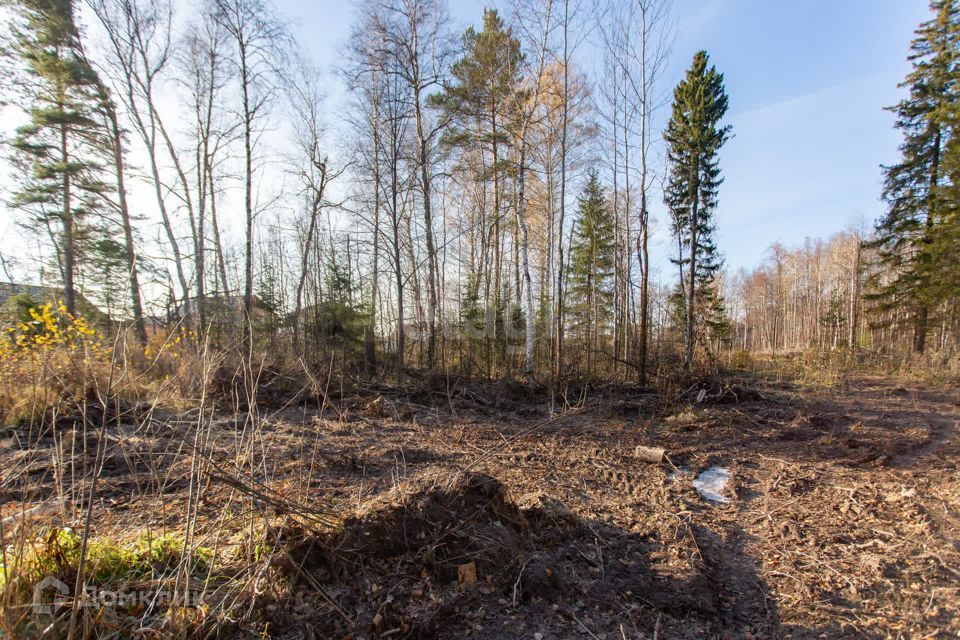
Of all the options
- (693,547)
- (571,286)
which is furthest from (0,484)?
(571,286)

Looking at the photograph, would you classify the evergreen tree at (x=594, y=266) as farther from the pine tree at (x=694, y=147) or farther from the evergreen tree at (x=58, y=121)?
the evergreen tree at (x=58, y=121)

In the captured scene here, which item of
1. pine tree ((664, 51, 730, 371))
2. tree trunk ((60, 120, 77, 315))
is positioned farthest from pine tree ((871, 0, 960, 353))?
tree trunk ((60, 120, 77, 315))

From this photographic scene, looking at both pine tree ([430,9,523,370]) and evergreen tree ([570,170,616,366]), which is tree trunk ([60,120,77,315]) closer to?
pine tree ([430,9,523,370])

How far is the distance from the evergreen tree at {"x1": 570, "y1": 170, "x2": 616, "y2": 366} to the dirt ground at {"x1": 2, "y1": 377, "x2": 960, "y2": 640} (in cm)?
1295

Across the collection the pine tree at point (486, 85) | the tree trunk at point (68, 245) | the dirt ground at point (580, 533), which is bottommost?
the dirt ground at point (580, 533)

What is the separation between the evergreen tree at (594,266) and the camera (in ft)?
59.1

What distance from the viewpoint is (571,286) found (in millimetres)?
19359

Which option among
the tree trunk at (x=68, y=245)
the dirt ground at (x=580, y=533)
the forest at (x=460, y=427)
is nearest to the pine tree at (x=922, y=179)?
the forest at (x=460, y=427)

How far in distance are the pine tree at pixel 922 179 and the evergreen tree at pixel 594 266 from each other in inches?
453

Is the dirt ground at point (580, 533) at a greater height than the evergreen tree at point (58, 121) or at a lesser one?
lesser

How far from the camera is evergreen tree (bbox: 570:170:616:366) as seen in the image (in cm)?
1802

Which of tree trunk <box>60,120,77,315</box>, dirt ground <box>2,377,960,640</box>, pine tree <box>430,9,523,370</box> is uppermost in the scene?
pine tree <box>430,9,523,370</box>

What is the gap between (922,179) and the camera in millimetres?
16109

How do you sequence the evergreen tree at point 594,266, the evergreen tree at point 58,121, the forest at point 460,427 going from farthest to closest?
the evergreen tree at point 594,266 → the evergreen tree at point 58,121 → the forest at point 460,427
